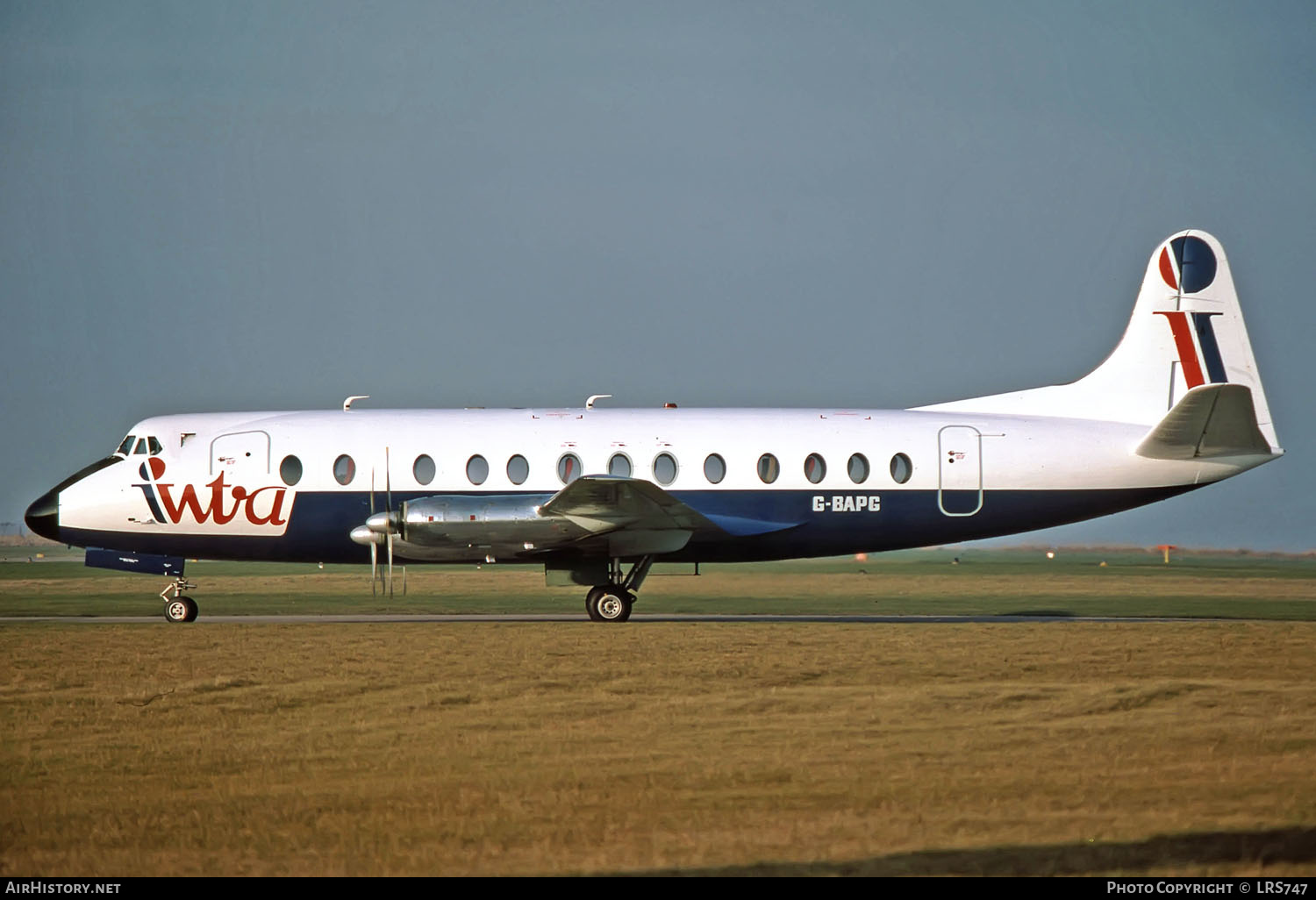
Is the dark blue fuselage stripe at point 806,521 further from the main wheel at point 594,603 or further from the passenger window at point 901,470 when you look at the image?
the main wheel at point 594,603

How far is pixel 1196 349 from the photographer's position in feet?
90.8

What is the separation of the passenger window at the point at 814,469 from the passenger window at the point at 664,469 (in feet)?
7.91

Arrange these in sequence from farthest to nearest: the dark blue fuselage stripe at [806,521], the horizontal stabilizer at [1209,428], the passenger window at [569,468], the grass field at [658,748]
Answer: the dark blue fuselage stripe at [806,521], the passenger window at [569,468], the horizontal stabilizer at [1209,428], the grass field at [658,748]

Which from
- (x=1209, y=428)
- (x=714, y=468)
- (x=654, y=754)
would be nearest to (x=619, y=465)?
(x=714, y=468)

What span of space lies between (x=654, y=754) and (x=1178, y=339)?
18.3 metres

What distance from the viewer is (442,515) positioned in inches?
962

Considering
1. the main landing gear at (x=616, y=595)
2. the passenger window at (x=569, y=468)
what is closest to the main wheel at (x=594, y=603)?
the main landing gear at (x=616, y=595)

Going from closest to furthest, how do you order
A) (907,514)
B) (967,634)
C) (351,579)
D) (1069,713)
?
1. (1069,713)
2. (967,634)
3. (907,514)
4. (351,579)

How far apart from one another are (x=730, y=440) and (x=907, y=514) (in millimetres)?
3512

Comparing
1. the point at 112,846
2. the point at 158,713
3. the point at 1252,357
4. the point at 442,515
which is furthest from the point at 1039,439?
the point at 112,846

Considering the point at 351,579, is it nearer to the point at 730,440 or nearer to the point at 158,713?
the point at 730,440

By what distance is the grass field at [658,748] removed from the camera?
368 inches

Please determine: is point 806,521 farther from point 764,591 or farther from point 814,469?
point 764,591
